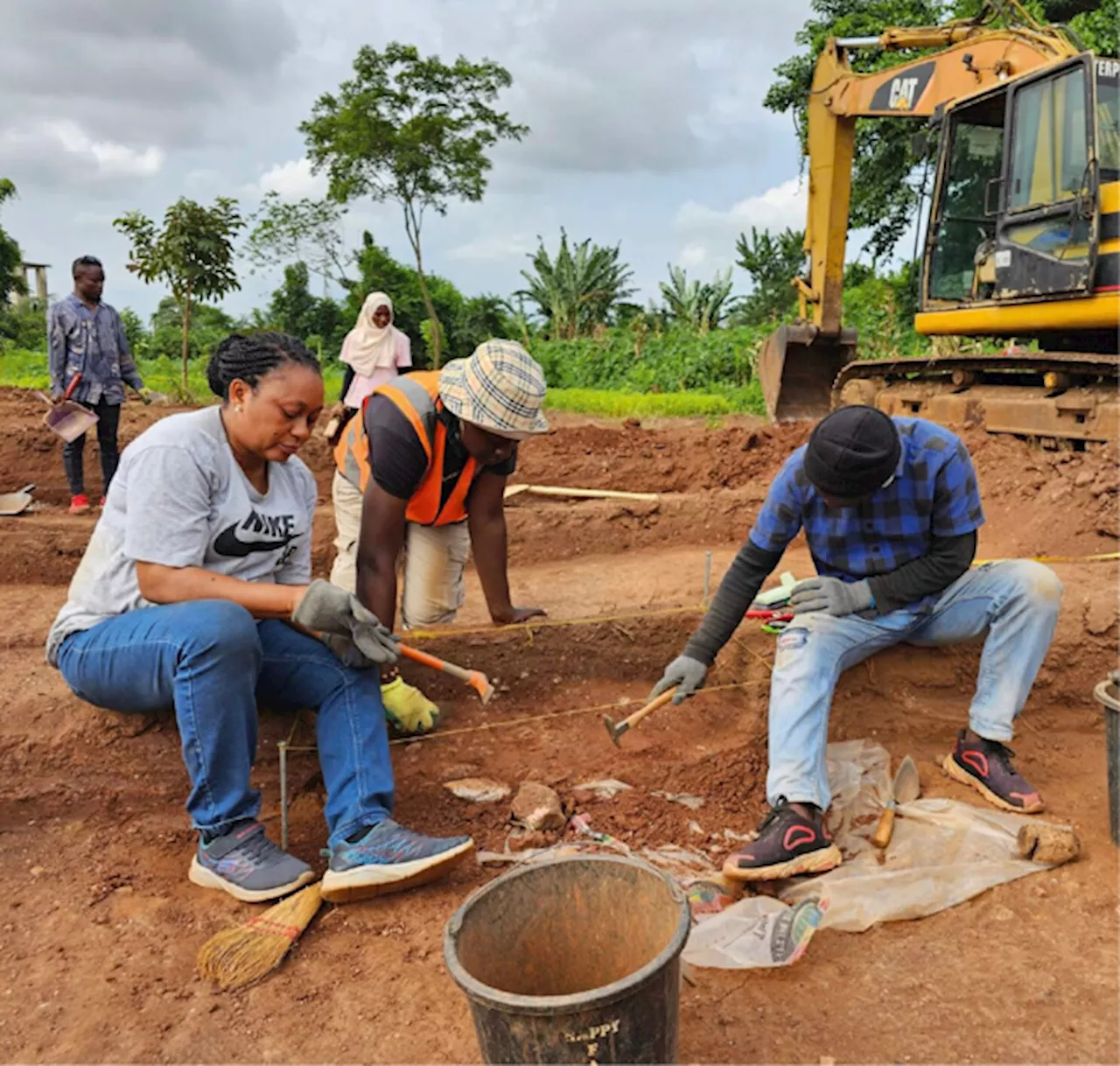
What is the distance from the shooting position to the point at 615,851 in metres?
2.60

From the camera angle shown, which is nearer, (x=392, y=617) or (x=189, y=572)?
(x=189, y=572)

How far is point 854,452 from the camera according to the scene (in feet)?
8.07

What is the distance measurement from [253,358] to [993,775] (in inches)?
94.1

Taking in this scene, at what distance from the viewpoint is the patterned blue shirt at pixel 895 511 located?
8.74 ft

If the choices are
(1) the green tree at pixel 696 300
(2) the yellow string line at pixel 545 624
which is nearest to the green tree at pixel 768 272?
(1) the green tree at pixel 696 300

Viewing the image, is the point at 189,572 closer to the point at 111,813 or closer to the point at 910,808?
the point at 111,813

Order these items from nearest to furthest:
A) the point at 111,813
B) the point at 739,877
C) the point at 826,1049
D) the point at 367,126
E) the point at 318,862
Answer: the point at 826,1049 → the point at 739,877 → the point at 318,862 → the point at 111,813 → the point at 367,126

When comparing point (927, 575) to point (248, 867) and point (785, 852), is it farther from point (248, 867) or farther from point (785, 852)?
point (248, 867)

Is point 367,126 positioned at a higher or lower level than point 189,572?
higher

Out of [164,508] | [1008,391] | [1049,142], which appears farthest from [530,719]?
[1049,142]

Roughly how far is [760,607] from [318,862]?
2.05 meters

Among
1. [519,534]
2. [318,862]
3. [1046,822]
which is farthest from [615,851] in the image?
[519,534]

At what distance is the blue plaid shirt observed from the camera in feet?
8.74

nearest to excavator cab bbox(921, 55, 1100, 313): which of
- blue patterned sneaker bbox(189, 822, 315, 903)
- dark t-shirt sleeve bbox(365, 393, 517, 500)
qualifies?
dark t-shirt sleeve bbox(365, 393, 517, 500)
